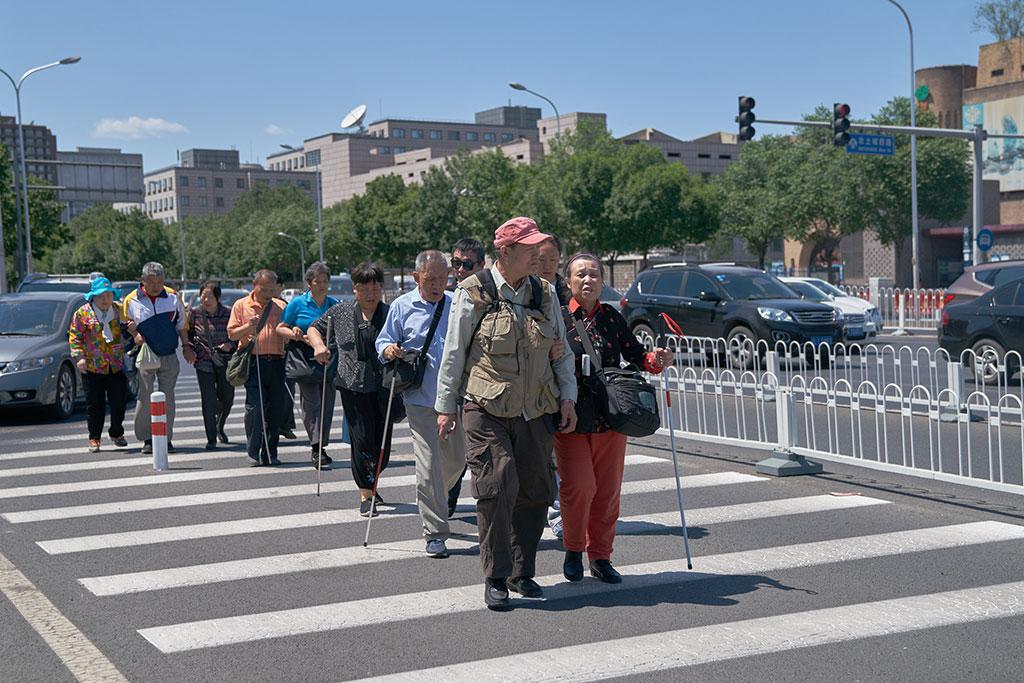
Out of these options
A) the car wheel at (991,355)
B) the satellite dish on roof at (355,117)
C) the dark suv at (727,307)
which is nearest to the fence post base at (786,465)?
the car wheel at (991,355)

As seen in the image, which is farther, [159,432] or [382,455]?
[159,432]

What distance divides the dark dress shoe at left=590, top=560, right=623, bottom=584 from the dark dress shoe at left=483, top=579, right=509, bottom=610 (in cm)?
69

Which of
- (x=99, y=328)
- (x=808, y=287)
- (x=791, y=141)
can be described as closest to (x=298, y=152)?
(x=791, y=141)

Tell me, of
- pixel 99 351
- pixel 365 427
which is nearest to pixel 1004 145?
pixel 99 351

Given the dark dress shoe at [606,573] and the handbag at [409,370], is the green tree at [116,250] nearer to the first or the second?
the handbag at [409,370]

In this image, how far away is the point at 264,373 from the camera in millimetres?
10984

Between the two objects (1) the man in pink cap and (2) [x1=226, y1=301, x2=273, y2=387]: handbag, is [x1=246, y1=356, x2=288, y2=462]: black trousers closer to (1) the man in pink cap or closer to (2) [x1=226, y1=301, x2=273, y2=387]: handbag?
(2) [x1=226, y1=301, x2=273, y2=387]: handbag

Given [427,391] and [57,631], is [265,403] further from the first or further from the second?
[57,631]

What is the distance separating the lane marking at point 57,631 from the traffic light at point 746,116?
21.1 meters

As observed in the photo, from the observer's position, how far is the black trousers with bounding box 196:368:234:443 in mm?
12156

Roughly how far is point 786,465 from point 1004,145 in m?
58.4

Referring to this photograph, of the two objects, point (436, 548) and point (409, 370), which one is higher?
point (409, 370)

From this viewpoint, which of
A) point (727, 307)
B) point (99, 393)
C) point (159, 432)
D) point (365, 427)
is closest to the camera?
point (365, 427)

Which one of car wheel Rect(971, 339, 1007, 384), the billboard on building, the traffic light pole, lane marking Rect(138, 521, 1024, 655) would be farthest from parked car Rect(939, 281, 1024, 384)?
the billboard on building
